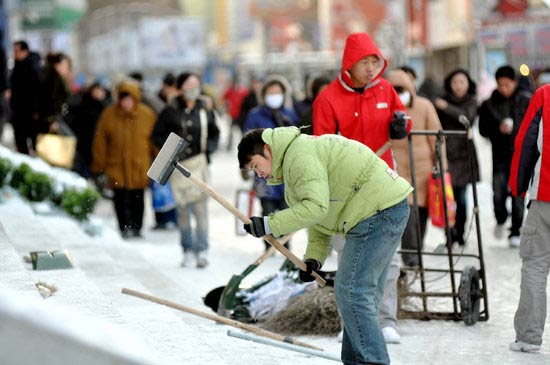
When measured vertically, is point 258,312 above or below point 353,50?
below

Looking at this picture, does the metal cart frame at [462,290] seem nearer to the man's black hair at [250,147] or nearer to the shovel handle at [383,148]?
the shovel handle at [383,148]

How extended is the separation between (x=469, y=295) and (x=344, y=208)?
235cm

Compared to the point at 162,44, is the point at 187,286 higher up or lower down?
higher up

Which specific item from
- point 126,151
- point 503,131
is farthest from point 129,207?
point 503,131

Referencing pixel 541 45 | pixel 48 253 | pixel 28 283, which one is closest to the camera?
pixel 28 283

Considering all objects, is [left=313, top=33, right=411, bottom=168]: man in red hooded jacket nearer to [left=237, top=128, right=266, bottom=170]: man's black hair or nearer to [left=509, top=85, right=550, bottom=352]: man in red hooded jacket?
[left=509, top=85, right=550, bottom=352]: man in red hooded jacket

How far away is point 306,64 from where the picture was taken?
51.0 metres

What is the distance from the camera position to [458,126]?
495 inches

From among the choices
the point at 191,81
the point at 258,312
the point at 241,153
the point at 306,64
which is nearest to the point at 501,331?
the point at 258,312

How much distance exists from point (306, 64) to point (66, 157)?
35.2 m

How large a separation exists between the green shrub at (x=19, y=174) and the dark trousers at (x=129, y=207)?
5.18 ft

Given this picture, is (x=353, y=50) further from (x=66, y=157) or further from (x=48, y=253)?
(x=66, y=157)

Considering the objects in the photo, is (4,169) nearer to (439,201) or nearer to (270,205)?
(270,205)

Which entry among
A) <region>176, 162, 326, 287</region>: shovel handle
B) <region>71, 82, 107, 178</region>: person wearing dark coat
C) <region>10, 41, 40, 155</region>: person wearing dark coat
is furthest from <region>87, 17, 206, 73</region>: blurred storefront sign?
<region>176, 162, 326, 287</region>: shovel handle
